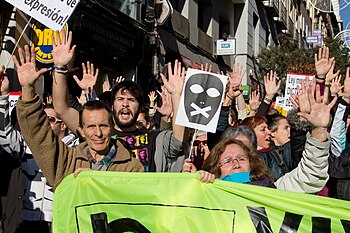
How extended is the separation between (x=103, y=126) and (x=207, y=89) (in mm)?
1043

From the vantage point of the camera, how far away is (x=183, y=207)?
12.2 feet

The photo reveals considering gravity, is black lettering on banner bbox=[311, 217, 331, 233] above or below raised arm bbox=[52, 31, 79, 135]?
below

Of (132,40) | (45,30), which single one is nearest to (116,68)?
(132,40)

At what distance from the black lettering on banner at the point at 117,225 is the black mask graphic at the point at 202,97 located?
1072 millimetres

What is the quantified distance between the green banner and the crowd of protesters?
0.13 metres

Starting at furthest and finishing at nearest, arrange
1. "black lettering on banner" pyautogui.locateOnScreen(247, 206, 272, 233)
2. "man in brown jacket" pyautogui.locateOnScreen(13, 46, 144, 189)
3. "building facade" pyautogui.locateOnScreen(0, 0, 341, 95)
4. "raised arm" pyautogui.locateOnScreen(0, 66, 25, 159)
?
"building facade" pyautogui.locateOnScreen(0, 0, 341, 95), "raised arm" pyautogui.locateOnScreen(0, 66, 25, 159), "man in brown jacket" pyautogui.locateOnScreen(13, 46, 144, 189), "black lettering on banner" pyautogui.locateOnScreen(247, 206, 272, 233)

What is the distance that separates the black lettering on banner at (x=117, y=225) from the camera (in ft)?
12.1

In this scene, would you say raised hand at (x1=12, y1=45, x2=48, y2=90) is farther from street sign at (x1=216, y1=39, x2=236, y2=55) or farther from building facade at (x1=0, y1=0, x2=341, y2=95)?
street sign at (x1=216, y1=39, x2=236, y2=55)

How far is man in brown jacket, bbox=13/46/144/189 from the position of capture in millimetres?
3822

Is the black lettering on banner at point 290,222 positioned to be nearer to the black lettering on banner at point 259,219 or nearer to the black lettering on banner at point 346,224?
the black lettering on banner at point 259,219

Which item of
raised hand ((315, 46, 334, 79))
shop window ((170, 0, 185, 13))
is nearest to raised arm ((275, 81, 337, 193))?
raised hand ((315, 46, 334, 79))

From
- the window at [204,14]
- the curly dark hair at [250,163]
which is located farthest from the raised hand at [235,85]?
the window at [204,14]

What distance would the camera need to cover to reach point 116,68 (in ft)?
51.6

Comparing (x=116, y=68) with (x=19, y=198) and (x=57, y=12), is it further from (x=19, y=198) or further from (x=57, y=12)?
(x=19, y=198)
